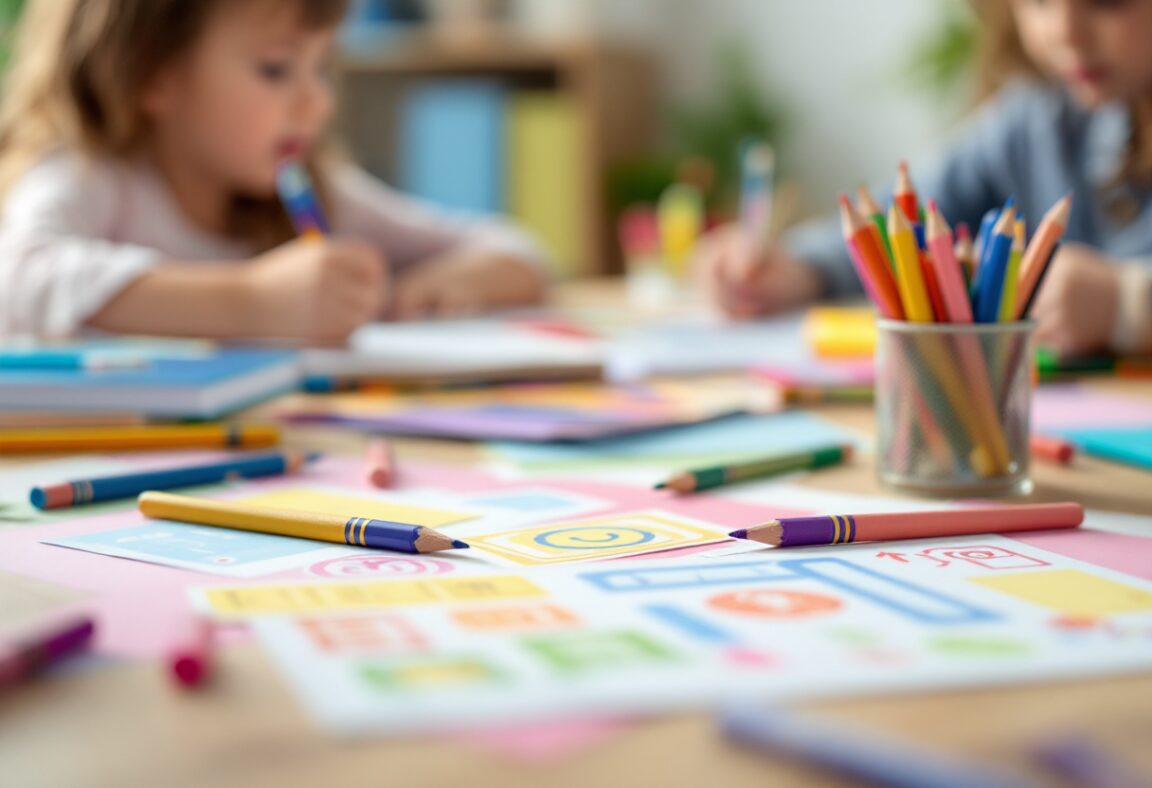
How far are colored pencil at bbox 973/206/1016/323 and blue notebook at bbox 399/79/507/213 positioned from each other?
6.39 ft

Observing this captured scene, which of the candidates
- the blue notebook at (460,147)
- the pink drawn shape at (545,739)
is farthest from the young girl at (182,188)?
the blue notebook at (460,147)

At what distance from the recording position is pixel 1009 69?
4.44 feet

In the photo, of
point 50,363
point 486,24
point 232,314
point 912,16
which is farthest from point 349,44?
point 50,363

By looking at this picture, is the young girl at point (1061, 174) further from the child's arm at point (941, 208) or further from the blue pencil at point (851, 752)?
the blue pencil at point (851, 752)

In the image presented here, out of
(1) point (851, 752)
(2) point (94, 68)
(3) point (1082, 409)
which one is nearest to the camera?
(1) point (851, 752)

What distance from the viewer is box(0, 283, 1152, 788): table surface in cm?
27

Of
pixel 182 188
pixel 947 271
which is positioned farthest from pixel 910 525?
pixel 182 188

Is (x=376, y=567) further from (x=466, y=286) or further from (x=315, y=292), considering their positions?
(x=466, y=286)

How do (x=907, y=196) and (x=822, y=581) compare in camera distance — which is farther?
(x=907, y=196)

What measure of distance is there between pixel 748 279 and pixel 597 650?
3.05 feet

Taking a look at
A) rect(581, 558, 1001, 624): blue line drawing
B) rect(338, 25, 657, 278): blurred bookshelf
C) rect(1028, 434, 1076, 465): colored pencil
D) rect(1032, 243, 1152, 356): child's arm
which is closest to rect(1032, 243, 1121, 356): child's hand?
rect(1032, 243, 1152, 356): child's arm

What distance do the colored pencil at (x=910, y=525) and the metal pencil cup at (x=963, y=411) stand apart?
5cm

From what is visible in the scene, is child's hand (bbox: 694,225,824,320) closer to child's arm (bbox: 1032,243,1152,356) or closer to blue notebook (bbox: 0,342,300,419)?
child's arm (bbox: 1032,243,1152,356)

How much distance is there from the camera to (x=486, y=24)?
2543mm
